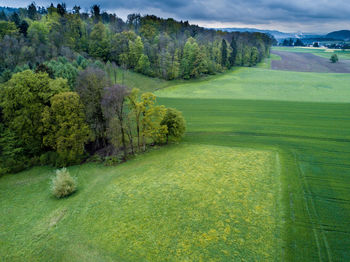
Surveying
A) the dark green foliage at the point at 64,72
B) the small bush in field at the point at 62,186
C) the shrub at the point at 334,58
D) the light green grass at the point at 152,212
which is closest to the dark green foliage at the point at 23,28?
the dark green foliage at the point at 64,72

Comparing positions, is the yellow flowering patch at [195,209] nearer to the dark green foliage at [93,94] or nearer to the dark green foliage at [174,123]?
the dark green foliage at [174,123]

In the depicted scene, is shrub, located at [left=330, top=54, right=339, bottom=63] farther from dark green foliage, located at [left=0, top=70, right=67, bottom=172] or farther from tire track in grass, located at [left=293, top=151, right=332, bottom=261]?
dark green foliage, located at [left=0, top=70, right=67, bottom=172]

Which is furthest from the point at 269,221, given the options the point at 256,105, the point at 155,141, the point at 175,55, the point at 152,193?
the point at 175,55

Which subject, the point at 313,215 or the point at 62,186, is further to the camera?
the point at 62,186

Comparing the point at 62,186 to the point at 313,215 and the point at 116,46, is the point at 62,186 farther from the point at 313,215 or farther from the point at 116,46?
the point at 116,46

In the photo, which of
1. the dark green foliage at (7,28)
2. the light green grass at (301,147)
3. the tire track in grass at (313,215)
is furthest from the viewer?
the dark green foliage at (7,28)

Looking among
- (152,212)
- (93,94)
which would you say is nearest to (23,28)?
(93,94)
